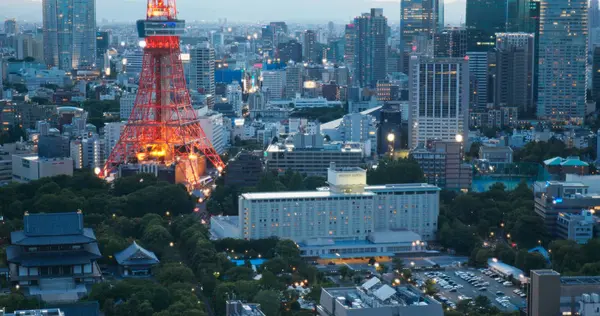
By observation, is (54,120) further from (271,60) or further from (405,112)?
(271,60)

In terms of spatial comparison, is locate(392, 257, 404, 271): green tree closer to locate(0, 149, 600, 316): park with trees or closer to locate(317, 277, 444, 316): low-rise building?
locate(0, 149, 600, 316): park with trees

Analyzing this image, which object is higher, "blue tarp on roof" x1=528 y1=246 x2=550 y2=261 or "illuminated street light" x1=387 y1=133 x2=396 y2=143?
"illuminated street light" x1=387 y1=133 x2=396 y2=143

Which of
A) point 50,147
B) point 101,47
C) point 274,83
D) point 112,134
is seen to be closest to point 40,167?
point 50,147

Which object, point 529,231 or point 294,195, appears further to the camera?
point 294,195

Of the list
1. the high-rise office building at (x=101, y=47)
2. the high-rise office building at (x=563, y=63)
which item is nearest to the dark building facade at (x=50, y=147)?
the high-rise office building at (x=563, y=63)

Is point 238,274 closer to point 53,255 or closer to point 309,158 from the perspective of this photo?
point 53,255

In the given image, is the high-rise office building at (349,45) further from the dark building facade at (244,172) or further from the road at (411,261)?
the road at (411,261)

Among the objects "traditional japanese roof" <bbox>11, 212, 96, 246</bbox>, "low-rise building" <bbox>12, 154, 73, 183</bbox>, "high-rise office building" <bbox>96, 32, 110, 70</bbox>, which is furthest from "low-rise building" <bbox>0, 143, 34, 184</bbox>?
"high-rise office building" <bbox>96, 32, 110, 70</bbox>
